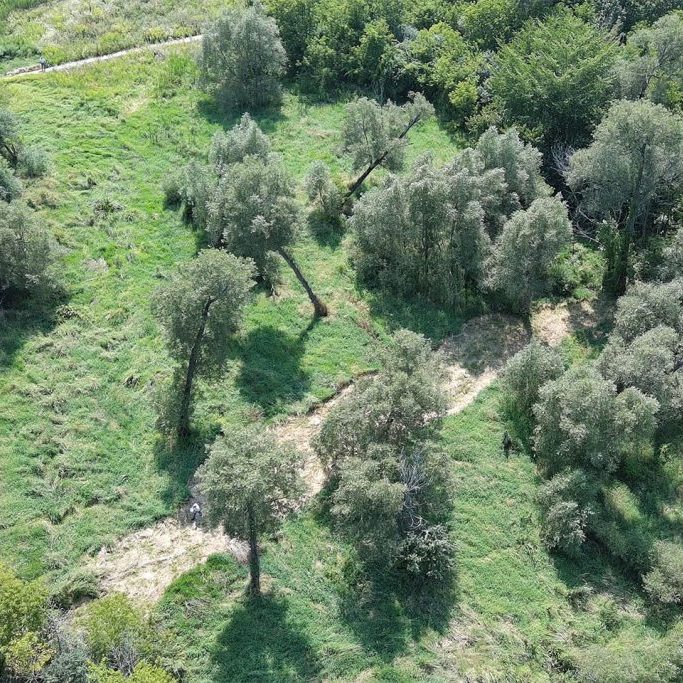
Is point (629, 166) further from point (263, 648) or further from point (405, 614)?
point (263, 648)

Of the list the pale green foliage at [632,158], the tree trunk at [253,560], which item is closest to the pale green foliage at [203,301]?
the tree trunk at [253,560]

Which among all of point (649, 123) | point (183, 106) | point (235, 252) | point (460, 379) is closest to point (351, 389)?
point (460, 379)

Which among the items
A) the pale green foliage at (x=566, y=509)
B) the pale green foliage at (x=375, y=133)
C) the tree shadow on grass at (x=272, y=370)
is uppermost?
the pale green foliage at (x=375, y=133)

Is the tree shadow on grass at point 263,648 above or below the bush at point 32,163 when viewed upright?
below

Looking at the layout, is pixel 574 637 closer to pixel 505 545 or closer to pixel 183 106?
pixel 505 545

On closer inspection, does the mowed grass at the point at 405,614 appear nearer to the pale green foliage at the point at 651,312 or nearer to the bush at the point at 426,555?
the bush at the point at 426,555

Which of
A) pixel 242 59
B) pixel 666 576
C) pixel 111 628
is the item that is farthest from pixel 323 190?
pixel 111 628

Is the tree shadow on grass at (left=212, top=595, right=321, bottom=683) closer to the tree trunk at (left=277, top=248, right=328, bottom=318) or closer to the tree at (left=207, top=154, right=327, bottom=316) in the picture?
the tree trunk at (left=277, top=248, right=328, bottom=318)
